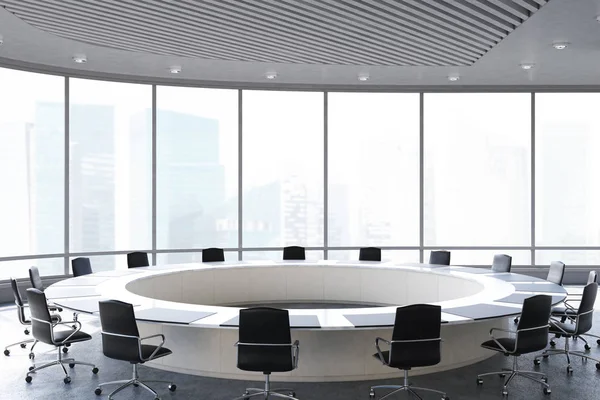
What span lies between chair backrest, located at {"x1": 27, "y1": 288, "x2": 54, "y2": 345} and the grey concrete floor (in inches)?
16.4

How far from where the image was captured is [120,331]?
4.86 meters

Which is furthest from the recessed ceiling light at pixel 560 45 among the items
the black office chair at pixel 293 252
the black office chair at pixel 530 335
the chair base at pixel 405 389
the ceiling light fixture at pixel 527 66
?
the chair base at pixel 405 389

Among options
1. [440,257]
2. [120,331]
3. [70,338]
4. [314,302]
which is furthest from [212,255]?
[120,331]

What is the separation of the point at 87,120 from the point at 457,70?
19.2ft

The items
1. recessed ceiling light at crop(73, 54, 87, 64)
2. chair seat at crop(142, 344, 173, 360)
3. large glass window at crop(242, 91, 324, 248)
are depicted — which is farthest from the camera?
large glass window at crop(242, 91, 324, 248)

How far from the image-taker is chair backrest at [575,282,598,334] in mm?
5680

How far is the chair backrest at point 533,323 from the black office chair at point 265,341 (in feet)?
6.06

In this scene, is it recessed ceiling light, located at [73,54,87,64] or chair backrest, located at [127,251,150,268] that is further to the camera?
recessed ceiling light, located at [73,54,87,64]

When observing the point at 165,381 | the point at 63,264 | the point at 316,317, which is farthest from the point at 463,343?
the point at 63,264

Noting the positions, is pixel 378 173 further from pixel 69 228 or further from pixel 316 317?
pixel 316 317

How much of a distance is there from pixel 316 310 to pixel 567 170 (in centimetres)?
775

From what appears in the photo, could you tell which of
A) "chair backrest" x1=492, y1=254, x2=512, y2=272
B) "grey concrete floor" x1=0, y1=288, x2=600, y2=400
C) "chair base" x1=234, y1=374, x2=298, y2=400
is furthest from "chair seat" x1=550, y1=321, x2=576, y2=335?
"chair base" x1=234, y1=374, x2=298, y2=400

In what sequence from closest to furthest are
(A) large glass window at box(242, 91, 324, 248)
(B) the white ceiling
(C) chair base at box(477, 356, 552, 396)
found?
(C) chair base at box(477, 356, 552, 396), (B) the white ceiling, (A) large glass window at box(242, 91, 324, 248)

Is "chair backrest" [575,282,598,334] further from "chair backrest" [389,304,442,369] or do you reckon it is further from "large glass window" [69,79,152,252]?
"large glass window" [69,79,152,252]
